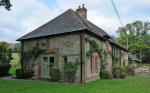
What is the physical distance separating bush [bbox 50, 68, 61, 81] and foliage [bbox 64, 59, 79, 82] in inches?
31.2

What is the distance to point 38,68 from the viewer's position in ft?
79.6

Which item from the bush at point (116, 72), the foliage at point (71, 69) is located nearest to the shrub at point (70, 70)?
the foliage at point (71, 69)

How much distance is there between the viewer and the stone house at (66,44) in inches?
843

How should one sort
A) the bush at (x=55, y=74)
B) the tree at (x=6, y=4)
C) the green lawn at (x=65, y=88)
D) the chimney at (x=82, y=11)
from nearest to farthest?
the green lawn at (x=65, y=88), the tree at (x=6, y=4), the bush at (x=55, y=74), the chimney at (x=82, y=11)

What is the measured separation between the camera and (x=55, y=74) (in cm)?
2127

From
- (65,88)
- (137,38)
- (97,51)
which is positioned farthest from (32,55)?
(137,38)

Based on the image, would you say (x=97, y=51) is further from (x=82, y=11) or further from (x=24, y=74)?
(x=24, y=74)

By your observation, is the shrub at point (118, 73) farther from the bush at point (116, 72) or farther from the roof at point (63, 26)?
the roof at point (63, 26)

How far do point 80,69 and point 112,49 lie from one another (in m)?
12.2

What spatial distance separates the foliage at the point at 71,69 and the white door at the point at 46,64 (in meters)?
2.55

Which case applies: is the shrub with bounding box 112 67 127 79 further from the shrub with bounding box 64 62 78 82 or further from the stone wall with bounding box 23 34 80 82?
the shrub with bounding box 64 62 78 82

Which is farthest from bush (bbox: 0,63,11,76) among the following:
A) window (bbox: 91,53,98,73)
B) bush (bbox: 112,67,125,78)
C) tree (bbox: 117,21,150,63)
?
tree (bbox: 117,21,150,63)

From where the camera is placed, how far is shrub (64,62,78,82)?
2070cm

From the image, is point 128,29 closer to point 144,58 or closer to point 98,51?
point 144,58
